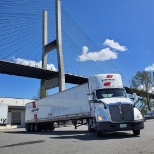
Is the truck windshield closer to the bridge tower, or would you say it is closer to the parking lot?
the parking lot

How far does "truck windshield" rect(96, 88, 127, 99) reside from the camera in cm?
1444

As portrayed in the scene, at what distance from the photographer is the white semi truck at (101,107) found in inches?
508

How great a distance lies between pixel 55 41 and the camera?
5197 centimetres

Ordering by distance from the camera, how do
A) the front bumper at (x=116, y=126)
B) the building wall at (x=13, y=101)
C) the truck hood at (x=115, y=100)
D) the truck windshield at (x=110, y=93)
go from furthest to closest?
the building wall at (x=13, y=101), the truck windshield at (x=110, y=93), the truck hood at (x=115, y=100), the front bumper at (x=116, y=126)


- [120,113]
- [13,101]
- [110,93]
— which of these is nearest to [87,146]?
[120,113]

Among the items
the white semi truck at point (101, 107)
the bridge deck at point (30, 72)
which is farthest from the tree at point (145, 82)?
the white semi truck at point (101, 107)

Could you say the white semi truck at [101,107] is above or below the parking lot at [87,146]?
above

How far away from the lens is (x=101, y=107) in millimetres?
13555

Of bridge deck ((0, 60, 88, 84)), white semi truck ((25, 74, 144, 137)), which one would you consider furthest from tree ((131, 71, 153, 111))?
white semi truck ((25, 74, 144, 137))

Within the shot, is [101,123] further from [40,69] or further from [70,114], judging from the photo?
[40,69]

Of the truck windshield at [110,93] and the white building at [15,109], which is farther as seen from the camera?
the white building at [15,109]

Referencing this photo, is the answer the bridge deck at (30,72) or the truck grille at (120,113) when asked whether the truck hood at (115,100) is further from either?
the bridge deck at (30,72)

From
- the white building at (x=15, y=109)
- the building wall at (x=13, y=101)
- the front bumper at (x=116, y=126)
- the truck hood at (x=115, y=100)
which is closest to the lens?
the front bumper at (x=116, y=126)

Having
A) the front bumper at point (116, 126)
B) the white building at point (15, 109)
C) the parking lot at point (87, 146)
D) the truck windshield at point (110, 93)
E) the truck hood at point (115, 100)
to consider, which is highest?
the white building at point (15, 109)
